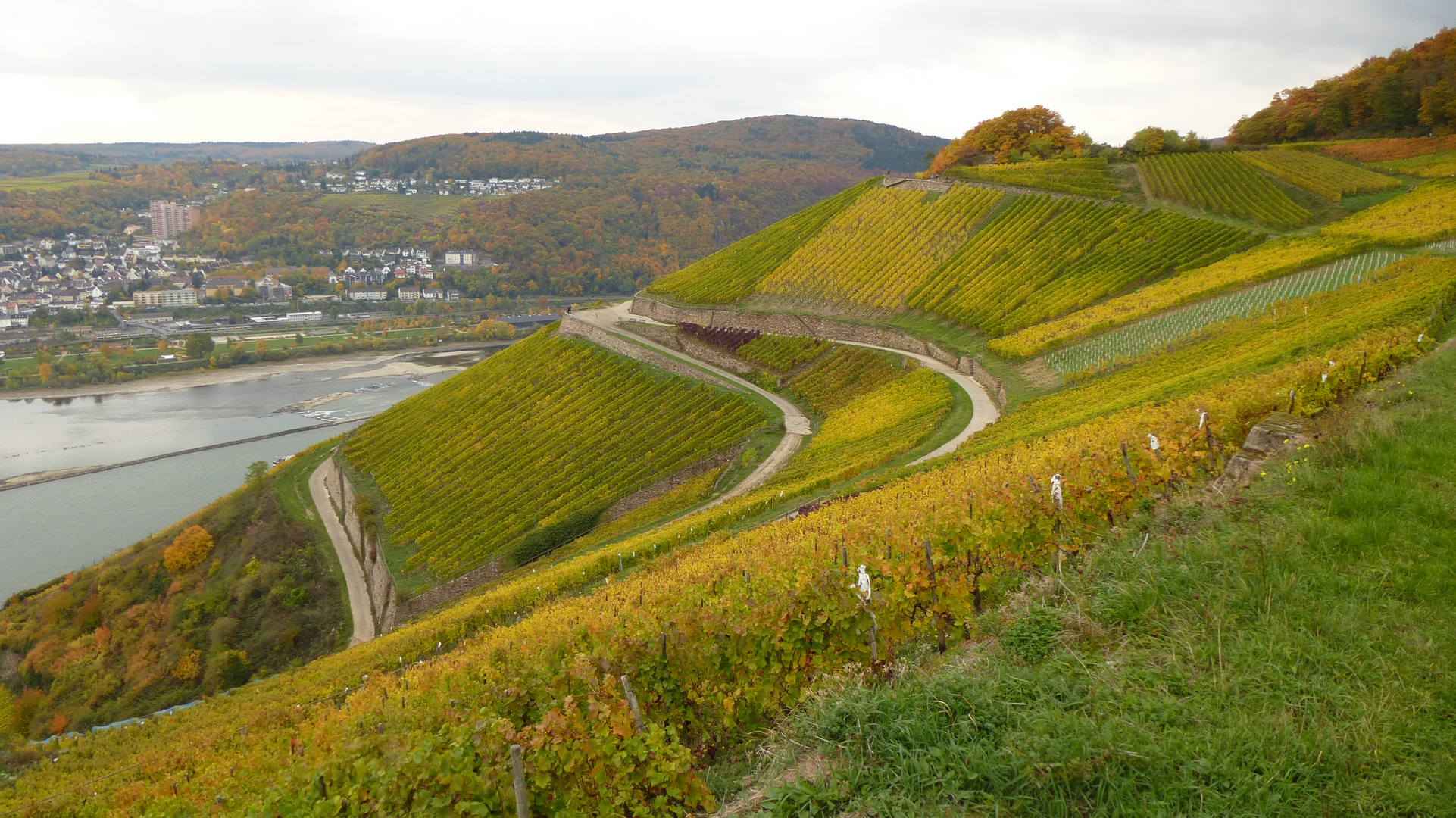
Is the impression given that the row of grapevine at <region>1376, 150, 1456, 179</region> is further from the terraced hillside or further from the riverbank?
the riverbank

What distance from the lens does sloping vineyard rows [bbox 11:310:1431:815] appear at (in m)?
5.75

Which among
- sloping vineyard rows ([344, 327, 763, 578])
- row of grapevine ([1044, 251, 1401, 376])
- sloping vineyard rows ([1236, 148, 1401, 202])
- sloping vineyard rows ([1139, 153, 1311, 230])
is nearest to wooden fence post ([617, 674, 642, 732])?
row of grapevine ([1044, 251, 1401, 376])

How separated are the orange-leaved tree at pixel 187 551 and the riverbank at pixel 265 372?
54122 millimetres

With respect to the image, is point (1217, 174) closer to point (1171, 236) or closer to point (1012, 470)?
point (1171, 236)

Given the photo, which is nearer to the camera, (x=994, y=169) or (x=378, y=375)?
(x=994, y=169)

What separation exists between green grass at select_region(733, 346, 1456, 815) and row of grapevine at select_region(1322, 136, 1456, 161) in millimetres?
54297

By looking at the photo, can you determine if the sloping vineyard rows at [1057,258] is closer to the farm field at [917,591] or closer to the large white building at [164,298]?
the farm field at [917,591]

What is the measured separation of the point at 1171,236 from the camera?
40.3 m

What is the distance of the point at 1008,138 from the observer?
223 feet

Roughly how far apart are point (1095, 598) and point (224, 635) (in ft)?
130

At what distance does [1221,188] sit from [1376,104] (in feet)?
73.9

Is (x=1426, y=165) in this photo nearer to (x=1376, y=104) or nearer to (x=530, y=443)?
(x=1376, y=104)

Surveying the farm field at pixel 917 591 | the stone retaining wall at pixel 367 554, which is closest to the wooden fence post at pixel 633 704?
the farm field at pixel 917 591

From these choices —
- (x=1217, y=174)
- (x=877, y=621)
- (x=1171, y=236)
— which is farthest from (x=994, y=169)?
(x=877, y=621)
